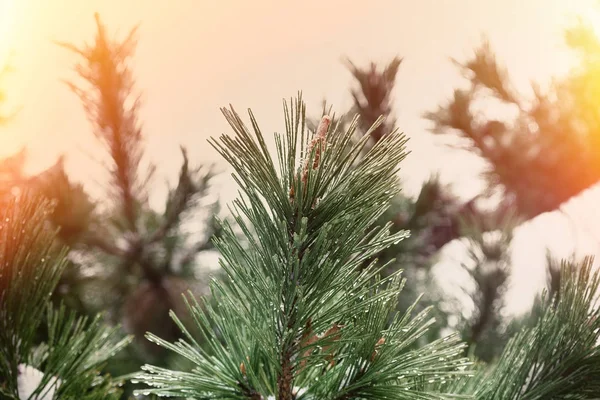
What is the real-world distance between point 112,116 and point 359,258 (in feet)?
1.53

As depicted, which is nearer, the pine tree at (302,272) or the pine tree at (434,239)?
the pine tree at (302,272)

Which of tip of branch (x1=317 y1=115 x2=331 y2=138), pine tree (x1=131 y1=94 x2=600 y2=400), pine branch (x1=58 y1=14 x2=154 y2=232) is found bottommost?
pine tree (x1=131 y1=94 x2=600 y2=400)

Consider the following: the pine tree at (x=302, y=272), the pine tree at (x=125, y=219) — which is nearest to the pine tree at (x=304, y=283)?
the pine tree at (x=302, y=272)

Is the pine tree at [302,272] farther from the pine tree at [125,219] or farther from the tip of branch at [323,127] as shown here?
the pine tree at [125,219]

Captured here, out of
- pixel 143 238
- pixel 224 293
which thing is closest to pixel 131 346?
pixel 143 238

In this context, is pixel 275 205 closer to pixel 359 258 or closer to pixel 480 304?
pixel 359 258

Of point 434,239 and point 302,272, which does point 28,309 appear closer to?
point 302,272

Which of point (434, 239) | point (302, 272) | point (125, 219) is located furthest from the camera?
point (434, 239)

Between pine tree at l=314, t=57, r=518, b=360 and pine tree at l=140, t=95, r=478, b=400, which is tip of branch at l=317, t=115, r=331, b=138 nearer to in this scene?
pine tree at l=140, t=95, r=478, b=400

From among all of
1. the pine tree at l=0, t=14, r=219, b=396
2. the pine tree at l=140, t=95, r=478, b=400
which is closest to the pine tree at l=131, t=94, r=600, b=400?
the pine tree at l=140, t=95, r=478, b=400

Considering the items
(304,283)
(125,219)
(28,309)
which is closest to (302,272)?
(304,283)

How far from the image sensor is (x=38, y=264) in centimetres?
29

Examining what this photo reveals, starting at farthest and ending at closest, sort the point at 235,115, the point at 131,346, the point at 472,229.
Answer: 1. the point at 472,229
2. the point at 131,346
3. the point at 235,115

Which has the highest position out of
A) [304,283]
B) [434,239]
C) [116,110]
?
[116,110]
